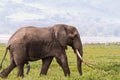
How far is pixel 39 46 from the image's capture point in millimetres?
22125

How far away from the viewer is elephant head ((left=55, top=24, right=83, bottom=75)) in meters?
22.4

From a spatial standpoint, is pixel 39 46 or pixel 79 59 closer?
pixel 39 46

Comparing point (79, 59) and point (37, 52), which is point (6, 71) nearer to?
point (37, 52)

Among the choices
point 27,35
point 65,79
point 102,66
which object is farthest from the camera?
point 102,66

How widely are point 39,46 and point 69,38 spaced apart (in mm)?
1524

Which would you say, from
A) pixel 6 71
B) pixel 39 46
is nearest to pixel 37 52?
pixel 39 46

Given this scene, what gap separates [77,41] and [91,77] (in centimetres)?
378

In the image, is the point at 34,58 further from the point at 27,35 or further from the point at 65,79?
the point at 65,79

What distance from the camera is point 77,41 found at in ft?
74.4

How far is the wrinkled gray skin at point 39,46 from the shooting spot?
71.8ft

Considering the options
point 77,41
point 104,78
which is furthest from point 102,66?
point 104,78

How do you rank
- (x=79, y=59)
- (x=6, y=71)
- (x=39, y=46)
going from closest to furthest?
(x=39, y=46) < (x=6, y=71) < (x=79, y=59)

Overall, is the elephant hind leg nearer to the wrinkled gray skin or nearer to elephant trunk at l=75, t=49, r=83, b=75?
the wrinkled gray skin

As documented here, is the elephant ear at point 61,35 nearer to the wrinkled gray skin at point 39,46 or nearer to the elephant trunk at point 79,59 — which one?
the wrinkled gray skin at point 39,46
